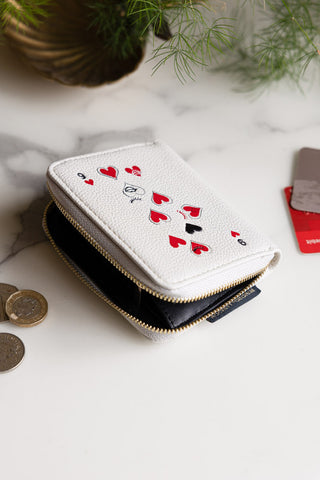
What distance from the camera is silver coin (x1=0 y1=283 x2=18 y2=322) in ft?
2.48

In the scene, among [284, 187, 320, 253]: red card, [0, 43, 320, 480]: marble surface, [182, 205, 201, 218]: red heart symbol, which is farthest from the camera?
[284, 187, 320, 253]: red card

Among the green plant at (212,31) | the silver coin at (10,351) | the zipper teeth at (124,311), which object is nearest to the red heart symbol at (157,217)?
the zipper teeth at (124,311)

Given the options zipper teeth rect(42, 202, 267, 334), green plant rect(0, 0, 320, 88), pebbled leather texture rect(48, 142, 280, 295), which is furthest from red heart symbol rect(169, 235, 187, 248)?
green plant rect(0, 0, 320, 88)

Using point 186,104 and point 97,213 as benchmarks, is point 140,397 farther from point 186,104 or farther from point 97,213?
point 186,104

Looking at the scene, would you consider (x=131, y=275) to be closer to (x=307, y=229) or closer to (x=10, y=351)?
(x=10, y=351)

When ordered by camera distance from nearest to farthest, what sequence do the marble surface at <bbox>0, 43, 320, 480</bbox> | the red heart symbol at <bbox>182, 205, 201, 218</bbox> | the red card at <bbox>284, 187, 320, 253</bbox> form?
1. the marble surface at <bbox>0, 43, 320, 480</bbox>
2. the red heart symbol at <bbox>182, 205, 201, 218</bbox>
3. the red card at <bbox>284, 187, 320, 253</bbox>

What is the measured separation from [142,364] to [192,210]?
0.73 feet

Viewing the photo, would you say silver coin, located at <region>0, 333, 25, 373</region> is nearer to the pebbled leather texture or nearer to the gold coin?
the gold coin

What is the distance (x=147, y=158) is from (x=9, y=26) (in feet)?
1.24

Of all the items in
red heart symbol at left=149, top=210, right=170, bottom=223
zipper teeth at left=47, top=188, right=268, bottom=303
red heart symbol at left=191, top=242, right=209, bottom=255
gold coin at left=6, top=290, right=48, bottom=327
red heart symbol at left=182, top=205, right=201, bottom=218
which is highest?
red heart symbol at left=182, top=205, right=201, bottom=218

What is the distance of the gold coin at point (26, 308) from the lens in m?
0.75

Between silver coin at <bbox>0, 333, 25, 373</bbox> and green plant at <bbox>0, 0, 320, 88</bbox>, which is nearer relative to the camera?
silver coin at <bbox>0, 333, 25, 373</bbox>

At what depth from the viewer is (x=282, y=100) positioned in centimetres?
123

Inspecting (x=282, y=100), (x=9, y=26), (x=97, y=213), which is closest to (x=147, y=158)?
(x=97, y=213)
